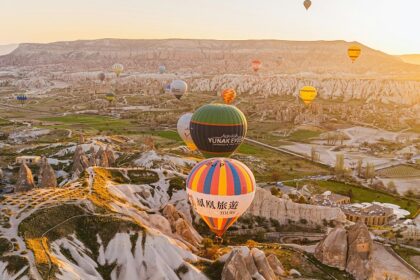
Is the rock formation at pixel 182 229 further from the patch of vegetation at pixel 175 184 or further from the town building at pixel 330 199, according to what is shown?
the town building at pixel 330 199

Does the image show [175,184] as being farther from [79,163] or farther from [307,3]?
[307,3]

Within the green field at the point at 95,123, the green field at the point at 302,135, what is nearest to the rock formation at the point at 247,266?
the green field at the point at 302,135

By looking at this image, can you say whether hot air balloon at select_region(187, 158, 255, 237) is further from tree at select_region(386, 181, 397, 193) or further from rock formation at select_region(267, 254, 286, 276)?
tree at select_region(386, 181, 397, 193)

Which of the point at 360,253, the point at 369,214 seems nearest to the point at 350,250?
the point at 360,253

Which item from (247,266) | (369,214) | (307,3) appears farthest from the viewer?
(307,3)

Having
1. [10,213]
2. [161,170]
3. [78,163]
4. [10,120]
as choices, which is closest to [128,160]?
[78,163]

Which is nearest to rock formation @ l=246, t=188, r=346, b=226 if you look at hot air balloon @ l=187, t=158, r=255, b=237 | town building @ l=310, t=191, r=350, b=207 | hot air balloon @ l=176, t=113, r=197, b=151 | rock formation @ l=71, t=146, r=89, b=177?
town building @ l=310, t=191, r=350, b=207
